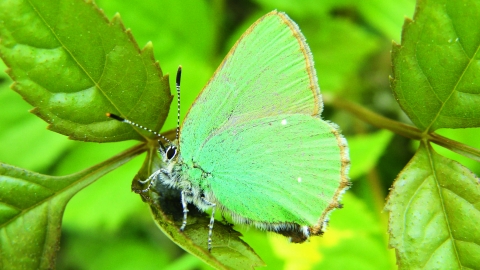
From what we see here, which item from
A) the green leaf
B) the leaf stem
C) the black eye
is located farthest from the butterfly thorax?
the green leaf

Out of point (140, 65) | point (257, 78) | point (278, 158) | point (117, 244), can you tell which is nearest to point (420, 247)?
point (278, 158)

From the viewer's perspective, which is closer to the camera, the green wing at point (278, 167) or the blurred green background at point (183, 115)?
the green wing at point (278, 167)

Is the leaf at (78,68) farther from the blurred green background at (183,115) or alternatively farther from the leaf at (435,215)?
the blurred green background at (183,115)

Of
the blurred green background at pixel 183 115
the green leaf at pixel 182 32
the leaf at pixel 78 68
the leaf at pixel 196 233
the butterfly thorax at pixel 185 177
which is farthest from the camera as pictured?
the green leaf at pixel 182 32

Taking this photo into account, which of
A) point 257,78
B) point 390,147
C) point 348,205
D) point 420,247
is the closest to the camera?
point 420,247

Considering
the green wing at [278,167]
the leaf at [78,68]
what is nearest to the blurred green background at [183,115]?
the green wing at [278,167]

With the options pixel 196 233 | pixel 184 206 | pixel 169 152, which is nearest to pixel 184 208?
pixel 184 206

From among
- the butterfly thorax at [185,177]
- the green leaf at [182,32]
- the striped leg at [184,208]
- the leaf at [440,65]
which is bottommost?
the striped leg at [184,208]

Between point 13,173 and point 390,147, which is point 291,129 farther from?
point 390,147
